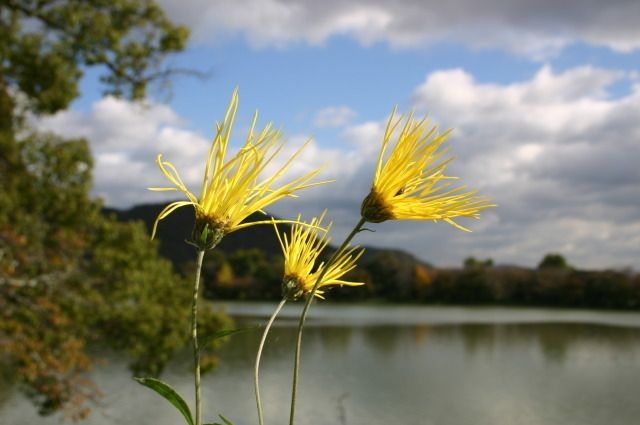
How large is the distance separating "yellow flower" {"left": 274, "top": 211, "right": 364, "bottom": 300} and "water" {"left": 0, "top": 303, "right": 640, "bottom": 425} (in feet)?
25.7

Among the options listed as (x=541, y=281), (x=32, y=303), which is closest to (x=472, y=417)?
(x=32, y=303)

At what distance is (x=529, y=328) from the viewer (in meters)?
26.4

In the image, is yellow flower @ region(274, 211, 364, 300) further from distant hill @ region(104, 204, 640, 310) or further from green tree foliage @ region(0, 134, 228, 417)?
distant hill @ region(104, 204, 640, 310)

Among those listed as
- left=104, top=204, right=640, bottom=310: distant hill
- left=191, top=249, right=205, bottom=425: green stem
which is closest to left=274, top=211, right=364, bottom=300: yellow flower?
left=191, top=249, right=205, bottom=425: green stem

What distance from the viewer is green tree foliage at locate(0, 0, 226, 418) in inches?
284

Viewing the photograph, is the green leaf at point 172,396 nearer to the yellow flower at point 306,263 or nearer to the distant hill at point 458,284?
the yellow flower at point 306,263

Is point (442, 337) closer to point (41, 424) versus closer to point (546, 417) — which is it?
point (546, 417)

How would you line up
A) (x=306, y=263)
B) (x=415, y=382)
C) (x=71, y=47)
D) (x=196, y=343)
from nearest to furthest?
(x=196, y=343) < (x=306, y=263) < (x=71, y=47) < (x=415, y=382)

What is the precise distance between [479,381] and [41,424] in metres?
8.59

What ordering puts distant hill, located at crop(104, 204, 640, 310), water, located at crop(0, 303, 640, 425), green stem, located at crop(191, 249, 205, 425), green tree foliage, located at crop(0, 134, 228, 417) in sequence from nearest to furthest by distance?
green stem, located at crop(191, 249, 205, 425), green tree foliage, located at crop(0, 134, 228, 417), water, located at crop(0, 303, 640, 425), distant hill, located at crop(104, 204, 640, 310)

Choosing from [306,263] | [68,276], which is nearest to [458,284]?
[68,276]

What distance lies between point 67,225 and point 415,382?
8.81 meters

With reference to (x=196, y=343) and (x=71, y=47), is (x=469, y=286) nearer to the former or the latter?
(x=71, y=47)

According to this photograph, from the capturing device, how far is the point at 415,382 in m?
14.2
